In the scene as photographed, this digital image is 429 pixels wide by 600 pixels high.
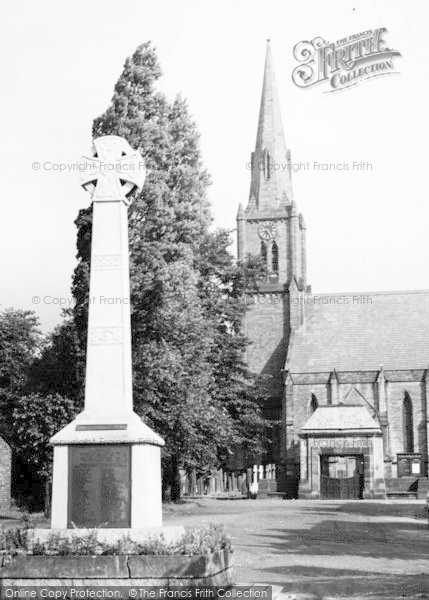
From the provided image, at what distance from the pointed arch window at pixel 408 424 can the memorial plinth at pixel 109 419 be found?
46.8 meters

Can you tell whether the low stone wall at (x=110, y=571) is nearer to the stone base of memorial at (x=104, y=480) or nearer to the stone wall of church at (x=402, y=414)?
the stone base of memorial at (x=104, y=480)

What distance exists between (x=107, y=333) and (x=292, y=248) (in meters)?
50.0

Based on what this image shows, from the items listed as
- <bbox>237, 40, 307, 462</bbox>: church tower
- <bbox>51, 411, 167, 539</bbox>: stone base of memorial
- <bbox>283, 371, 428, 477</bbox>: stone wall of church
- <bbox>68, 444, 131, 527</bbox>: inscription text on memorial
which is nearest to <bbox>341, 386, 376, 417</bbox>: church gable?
<bbox>283, 371, 428, 477</bbox>: stone wall of church

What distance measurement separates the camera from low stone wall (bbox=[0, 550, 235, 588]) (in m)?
10.4

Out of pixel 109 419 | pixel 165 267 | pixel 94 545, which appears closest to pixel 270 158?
pixel 165 267

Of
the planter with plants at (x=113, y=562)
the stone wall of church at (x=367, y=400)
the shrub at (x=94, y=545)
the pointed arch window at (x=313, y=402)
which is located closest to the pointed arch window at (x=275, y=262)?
the stone wall of church at (x=367, y=400)

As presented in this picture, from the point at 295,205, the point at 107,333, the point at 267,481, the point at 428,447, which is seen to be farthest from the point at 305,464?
the point at 107,333

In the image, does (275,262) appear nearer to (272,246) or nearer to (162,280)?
(272,246)

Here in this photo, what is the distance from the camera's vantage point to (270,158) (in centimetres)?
6481

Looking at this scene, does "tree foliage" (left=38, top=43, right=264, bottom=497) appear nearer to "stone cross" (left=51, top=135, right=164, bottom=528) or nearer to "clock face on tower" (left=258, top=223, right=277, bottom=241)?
"stone cross" (left=51, top=135, right=164, bottom=528)

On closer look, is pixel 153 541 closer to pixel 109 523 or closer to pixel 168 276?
pixel 109 523

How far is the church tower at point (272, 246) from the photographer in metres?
61.7

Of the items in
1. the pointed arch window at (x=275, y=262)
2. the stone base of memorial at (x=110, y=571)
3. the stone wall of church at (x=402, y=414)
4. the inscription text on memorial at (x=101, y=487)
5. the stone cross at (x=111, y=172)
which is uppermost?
the pointed arch window at (x=275, y=262)

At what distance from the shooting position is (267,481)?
1754 inches
